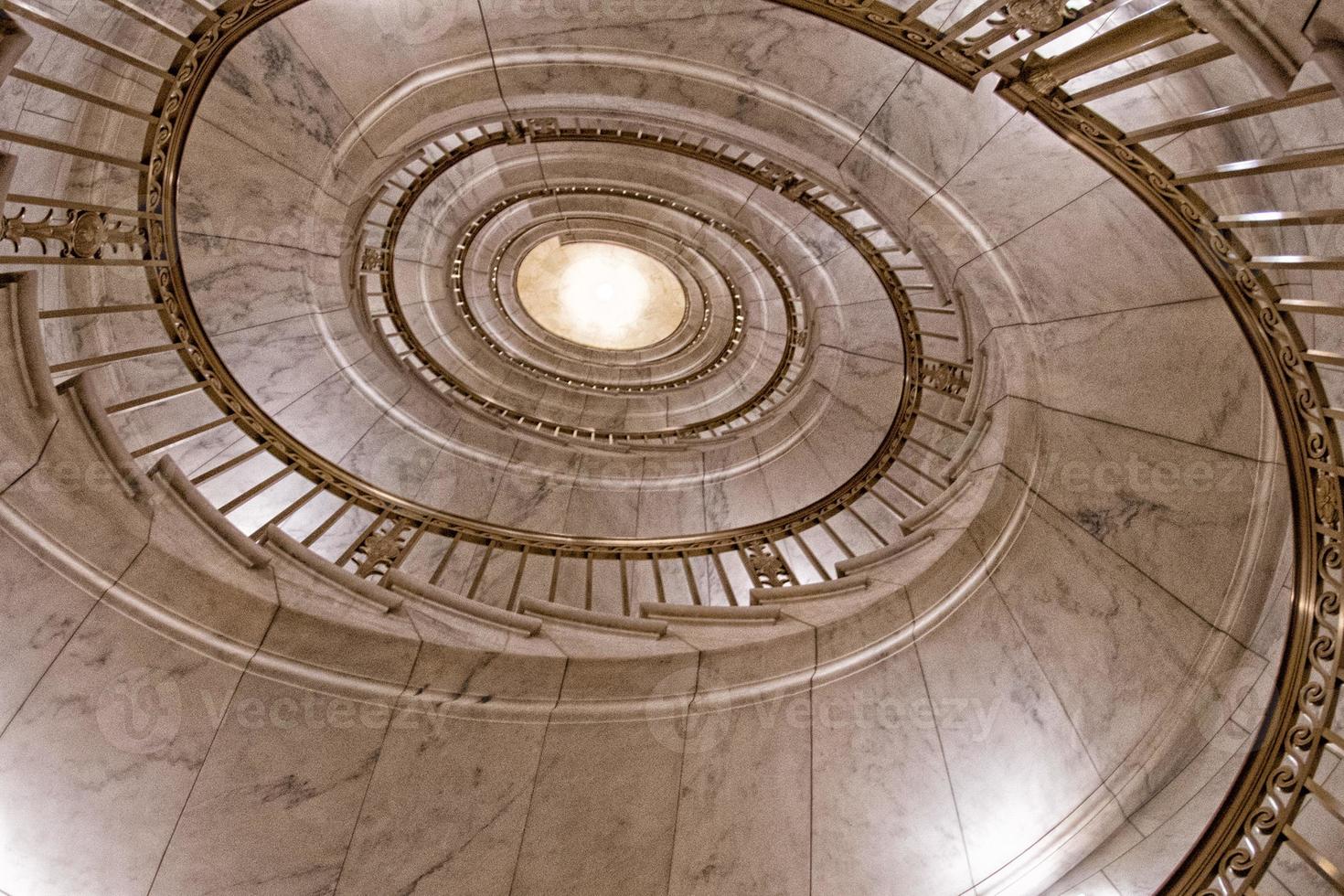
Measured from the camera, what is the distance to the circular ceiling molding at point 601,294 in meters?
9.97

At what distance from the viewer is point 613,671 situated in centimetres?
407

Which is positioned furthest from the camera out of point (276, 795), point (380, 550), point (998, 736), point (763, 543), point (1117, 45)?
point (763, 543)

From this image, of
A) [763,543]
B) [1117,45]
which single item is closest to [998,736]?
[763,543]

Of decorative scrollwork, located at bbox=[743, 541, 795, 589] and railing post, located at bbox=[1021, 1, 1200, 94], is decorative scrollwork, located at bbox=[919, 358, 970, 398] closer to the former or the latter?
decorative scrollwork, located at bbox=[743, 541, 795, 589]

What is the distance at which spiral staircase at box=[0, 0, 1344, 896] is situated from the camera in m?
2.73

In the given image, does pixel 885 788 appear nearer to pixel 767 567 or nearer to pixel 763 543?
pixel 767 567

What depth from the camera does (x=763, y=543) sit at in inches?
231

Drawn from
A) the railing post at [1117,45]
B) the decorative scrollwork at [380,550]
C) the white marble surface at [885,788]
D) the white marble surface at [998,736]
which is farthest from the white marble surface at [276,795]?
the railing post at [1117,45]

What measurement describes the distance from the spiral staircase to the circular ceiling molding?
4.20m

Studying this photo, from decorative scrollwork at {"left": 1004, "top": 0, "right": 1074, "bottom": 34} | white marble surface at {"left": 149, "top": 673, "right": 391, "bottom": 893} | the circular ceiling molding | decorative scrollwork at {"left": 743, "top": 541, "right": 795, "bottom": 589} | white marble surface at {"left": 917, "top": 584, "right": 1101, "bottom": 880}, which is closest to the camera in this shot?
decorative scrollwork at {"left": 1004, "top": 0, "right": 1074, "bottom": 34}

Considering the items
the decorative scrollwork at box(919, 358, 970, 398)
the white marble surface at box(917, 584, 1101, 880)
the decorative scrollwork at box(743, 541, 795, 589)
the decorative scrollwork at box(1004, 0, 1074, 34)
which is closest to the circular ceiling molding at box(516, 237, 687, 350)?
the decorative scrollwork at box(919, 358, 970, 398)

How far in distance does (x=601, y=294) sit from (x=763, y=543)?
19.3ft

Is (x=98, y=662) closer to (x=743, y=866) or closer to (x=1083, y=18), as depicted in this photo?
(x=743, y=866)

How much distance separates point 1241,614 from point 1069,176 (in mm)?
2218
